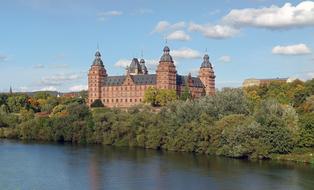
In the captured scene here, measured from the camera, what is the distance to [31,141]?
69250mm

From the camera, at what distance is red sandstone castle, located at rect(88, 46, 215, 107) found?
101750mm

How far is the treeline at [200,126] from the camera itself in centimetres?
4734

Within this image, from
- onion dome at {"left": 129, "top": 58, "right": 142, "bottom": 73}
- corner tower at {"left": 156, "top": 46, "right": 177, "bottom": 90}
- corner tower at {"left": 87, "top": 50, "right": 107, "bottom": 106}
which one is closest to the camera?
corner tower at {"left": 156, "top": 46, "right": 177, "bottom": 90}

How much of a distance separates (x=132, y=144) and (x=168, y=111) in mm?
6146

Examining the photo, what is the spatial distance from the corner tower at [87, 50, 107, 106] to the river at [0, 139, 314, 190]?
5611cm

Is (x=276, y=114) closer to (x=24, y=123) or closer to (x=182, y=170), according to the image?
(x=182, y=170)

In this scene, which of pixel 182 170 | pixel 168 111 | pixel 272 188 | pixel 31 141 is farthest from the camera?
pixel 31 141

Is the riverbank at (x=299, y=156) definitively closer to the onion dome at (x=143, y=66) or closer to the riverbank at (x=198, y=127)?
the riverbank at (x=198, y=127)

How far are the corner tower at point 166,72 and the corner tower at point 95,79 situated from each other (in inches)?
596

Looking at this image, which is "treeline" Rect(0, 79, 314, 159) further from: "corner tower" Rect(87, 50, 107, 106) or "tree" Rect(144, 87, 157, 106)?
"corner tower" Rect(87, 50, 107, 106)

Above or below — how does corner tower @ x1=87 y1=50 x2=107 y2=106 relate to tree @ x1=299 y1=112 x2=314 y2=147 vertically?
above

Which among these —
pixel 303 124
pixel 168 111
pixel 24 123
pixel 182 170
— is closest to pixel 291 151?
pixel 303 124

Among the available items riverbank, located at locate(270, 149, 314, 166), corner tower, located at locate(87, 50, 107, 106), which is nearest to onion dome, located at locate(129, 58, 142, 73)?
corner tower, located at locate(87, 50, 107, 106)

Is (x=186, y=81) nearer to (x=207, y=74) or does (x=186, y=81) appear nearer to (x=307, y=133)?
(x=207, y=74)
